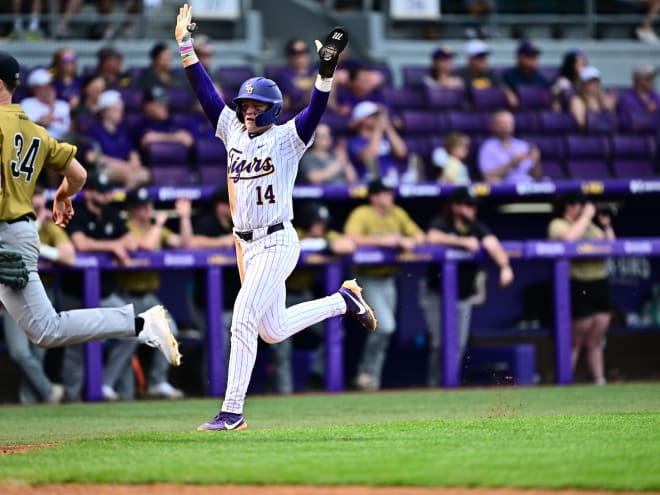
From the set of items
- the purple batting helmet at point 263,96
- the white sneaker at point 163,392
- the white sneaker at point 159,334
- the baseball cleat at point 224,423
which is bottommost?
the white sneaker at point 163,392

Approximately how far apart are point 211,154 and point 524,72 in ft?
14.2

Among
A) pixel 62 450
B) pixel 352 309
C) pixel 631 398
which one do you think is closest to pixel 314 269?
pixel 631 398

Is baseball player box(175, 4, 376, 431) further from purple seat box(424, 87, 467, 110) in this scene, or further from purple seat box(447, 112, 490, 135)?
purple seat box(424, 87, 467, 110)

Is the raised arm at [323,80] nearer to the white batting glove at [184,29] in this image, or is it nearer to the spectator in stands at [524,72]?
the white batting glove at [184,29]

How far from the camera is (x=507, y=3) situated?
17359 mm

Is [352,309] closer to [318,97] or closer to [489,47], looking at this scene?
[318,97]

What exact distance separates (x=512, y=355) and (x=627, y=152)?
9.95ft

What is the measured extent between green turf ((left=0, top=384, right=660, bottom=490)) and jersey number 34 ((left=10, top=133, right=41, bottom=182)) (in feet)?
4.50

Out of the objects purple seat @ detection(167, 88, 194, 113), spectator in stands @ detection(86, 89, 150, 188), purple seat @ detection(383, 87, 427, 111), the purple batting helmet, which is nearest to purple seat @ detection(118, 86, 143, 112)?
purple seat @ detection(167, 88, 194, 113)

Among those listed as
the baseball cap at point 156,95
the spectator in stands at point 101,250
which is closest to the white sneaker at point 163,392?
the spectator in stands at point 101,250

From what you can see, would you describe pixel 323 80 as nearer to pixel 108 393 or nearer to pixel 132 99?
pixel 108 393

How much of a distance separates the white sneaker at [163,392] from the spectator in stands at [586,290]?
11.7ft

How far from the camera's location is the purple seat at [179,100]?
13.3 meters

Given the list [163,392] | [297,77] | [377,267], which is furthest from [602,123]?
[163,392]
